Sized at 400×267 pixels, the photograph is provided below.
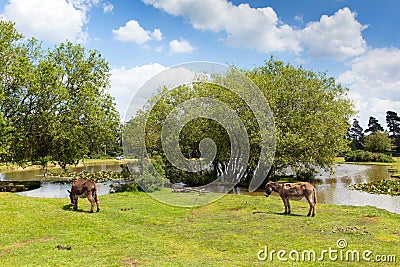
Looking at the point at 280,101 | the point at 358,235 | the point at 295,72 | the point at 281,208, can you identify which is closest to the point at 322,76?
the point at 295,72

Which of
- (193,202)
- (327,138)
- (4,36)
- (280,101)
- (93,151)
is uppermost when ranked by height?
(4,36)

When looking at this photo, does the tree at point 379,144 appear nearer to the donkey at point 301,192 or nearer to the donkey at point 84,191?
the donkey at point 301,192

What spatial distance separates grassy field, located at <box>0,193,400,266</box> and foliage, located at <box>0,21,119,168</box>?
28.5 ft

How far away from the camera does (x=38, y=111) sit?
2692 cm

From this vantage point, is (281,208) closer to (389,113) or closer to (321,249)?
(321,249)

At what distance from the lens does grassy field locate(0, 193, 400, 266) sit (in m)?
10.0

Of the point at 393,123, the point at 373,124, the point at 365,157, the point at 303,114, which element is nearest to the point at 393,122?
the point at 393,123

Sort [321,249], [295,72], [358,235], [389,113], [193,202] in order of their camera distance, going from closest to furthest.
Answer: [321,249]
[358,235]
[193,202]
[295,72]
[389,113]

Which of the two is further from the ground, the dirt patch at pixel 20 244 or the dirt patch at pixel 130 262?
the dirt patch at pixel 130 262

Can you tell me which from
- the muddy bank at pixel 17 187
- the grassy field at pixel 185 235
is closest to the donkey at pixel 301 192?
the grassy field at pixel 185 235

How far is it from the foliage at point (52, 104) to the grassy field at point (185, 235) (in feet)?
28.5

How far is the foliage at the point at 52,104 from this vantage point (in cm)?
2534

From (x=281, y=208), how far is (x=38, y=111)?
19.4 metres

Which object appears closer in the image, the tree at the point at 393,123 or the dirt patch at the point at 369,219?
the dirt patch at the point at 369,219
